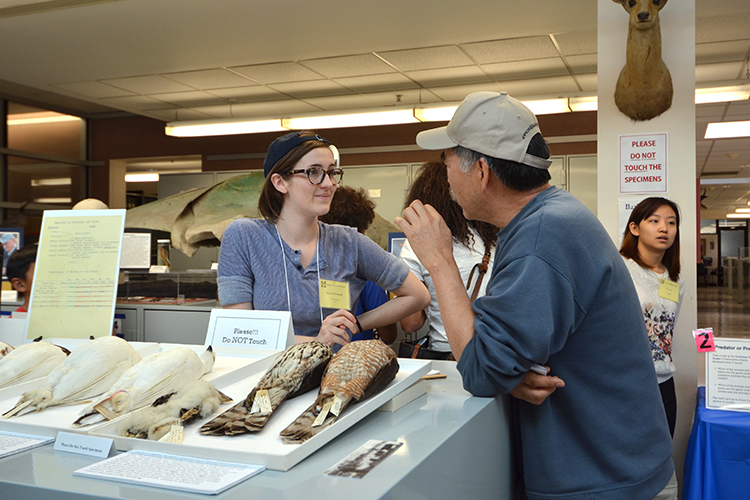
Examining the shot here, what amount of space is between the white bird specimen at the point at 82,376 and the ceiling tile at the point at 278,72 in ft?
19.7

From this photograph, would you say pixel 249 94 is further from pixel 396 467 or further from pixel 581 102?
pixel 396 467

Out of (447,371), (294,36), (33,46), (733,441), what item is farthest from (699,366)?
(33,46)

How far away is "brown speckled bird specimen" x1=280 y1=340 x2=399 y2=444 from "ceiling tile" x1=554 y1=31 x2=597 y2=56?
17.5 ft

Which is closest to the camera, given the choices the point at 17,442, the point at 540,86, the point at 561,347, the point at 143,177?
the point at 17,442

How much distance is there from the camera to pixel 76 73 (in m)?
7.01

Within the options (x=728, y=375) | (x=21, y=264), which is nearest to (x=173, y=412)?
(x=728, y=375)

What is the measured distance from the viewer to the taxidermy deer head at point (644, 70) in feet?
9.60

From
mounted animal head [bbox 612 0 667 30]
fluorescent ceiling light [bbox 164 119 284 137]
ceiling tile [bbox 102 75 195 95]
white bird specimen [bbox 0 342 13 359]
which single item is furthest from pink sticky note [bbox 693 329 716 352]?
ceiling tile [bbox 102 75 195 95]

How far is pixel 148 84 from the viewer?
7.55 meters

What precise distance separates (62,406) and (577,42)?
5946 mm

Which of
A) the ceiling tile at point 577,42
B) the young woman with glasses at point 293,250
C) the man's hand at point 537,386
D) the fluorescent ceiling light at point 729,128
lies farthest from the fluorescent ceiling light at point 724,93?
the man's hand at point 537,386

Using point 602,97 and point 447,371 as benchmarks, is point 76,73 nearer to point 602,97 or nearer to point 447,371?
point 602,97

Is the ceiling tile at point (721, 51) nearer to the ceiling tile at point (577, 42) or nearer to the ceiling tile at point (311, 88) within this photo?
the ceiling tile at point (577, 42)

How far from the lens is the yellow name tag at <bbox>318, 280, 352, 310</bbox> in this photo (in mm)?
1803
